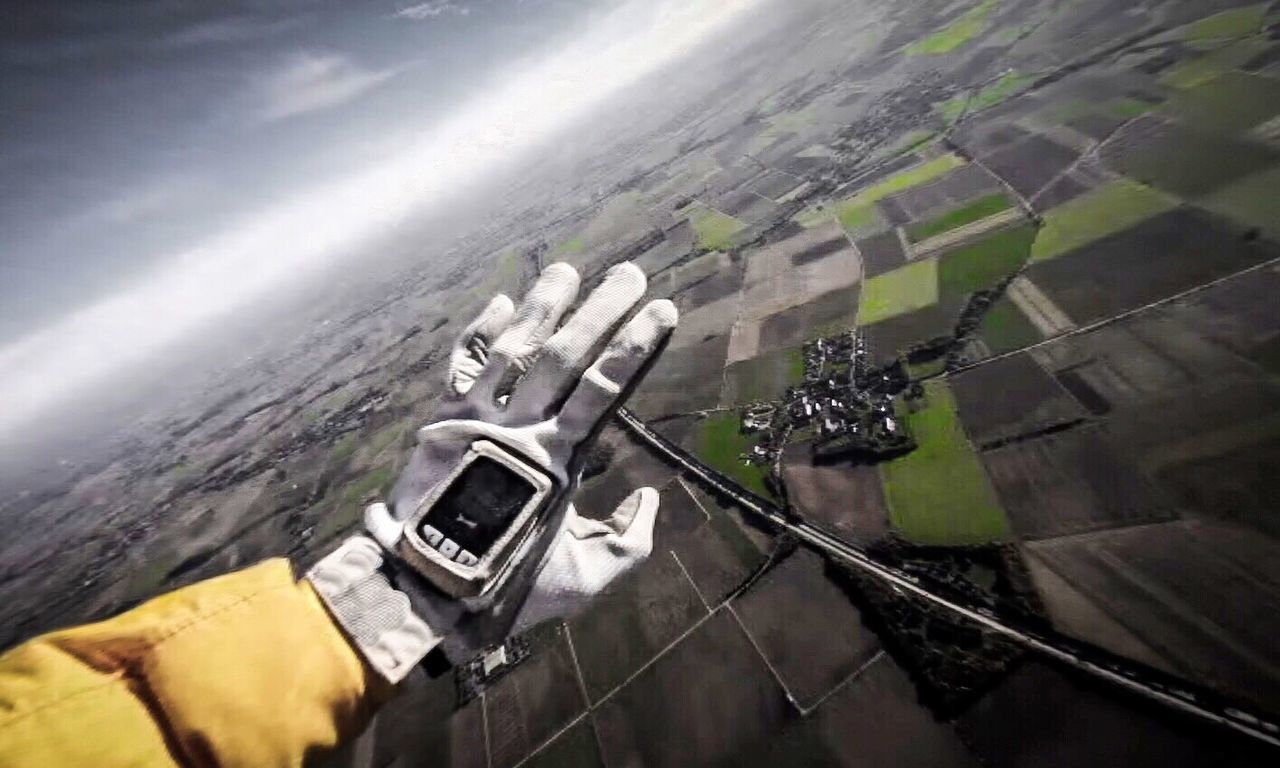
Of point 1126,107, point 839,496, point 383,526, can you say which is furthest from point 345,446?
point 1126,107

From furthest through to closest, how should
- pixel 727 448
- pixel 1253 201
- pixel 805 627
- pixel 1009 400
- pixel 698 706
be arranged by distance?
pixel 727 448
pixel 1253 201
pixel 1009 400
pixel 805 627
pixel 698 706

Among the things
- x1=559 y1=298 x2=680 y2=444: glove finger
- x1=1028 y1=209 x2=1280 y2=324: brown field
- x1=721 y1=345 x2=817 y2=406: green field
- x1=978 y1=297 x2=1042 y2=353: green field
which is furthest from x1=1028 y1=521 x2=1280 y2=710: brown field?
x1=559 y1=298 x2=680 y2=444: glove finger

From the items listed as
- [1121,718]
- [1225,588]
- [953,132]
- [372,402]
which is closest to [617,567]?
[1121,718]

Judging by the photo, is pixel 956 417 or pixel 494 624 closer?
pixel 494 624

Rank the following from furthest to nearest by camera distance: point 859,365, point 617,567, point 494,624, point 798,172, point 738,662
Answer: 1. point 798,172
2. point 859,365
3. point 738,662
4. point 617,567
5. point 494,624

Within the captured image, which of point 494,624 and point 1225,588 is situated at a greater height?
point 494,624

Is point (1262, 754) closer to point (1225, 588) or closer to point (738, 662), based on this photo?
point (1225, 588)

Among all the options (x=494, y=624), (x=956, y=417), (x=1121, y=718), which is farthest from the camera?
(x=956, y=417)

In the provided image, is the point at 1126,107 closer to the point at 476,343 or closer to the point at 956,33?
the point at 476,343

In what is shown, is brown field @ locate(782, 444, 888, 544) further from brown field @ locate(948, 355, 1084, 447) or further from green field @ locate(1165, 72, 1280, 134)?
green field @ locate(1165, 72, 1280, 134)
